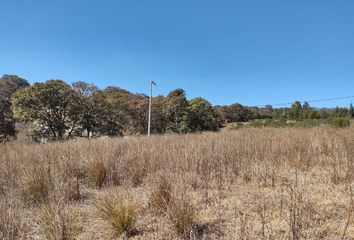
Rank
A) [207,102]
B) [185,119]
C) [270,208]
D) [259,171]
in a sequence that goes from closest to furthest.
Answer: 1. [270,208]
2. [259,171]
3. [185,119]
4. [207,102]

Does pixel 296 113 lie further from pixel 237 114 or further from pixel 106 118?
pixel 106 118

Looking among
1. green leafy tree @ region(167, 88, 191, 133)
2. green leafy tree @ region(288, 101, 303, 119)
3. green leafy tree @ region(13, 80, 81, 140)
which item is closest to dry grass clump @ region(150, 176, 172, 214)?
green leafy tree @ region(13, 80, 81, 140)

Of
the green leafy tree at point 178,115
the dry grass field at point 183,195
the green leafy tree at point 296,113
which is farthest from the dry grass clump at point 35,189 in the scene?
the green leafy tree at point 296,113

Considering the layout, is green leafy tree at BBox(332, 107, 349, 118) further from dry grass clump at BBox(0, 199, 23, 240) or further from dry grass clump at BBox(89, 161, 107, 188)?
dry grass clump at BBox(0, 199, 23, 240)

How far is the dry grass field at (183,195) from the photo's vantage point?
327cm

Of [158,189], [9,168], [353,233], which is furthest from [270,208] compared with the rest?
[9,168]

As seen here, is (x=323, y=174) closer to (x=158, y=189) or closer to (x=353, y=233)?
(x=353, y=233)

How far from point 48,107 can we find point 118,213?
2202 centimetres

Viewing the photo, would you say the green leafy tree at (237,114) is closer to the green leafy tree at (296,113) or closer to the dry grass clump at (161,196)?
the green leafy tree at (296,113)

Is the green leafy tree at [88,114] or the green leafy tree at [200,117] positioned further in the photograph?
the green leafy tree at [200,117]

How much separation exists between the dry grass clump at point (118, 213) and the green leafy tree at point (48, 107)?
20728 mm

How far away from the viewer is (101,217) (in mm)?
3670

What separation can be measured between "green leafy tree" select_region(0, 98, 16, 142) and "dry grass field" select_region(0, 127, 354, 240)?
54.3 feet

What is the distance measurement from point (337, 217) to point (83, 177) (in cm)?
388
